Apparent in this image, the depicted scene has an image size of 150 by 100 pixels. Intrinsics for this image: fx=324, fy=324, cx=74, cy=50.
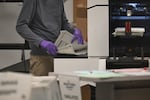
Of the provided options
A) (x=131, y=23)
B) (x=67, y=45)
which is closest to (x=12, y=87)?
(x=131, y=23)

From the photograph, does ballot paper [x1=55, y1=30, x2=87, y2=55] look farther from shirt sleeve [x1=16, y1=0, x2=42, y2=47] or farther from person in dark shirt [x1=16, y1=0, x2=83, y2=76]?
shirt sleeve [x1=16, y1=0, x2=42, y2=47]

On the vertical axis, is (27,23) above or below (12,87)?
above

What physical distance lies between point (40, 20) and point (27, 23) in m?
0.16

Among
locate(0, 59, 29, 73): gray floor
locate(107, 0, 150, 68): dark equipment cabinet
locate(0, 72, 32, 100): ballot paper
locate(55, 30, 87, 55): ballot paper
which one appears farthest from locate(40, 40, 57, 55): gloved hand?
locate(0, 59, 29, 73): gray floor

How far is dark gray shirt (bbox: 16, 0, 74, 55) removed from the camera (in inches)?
86.1

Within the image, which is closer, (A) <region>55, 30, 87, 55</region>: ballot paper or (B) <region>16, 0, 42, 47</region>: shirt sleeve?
(B) <region>16, 0, 42, 47</region>: shirt sleeve

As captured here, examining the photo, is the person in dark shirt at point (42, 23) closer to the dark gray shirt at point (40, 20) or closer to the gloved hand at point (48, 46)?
the dark gray shirt at point (40, 20)

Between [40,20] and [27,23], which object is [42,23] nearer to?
[40,20]

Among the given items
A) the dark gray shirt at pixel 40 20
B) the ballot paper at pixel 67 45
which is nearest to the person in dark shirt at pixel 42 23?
the dark gray shirt at pixel 40 20

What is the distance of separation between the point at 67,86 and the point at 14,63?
4.92 metres

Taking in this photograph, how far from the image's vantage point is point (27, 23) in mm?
2215

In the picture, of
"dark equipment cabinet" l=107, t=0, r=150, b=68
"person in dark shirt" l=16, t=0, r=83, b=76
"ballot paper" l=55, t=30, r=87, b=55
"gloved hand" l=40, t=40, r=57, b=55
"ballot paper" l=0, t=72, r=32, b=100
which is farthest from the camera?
"ballot paper" l=55, t=30, r=87, b=55

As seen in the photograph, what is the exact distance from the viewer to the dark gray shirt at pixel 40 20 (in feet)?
7.17

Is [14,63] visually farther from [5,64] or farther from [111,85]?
[111,85]
